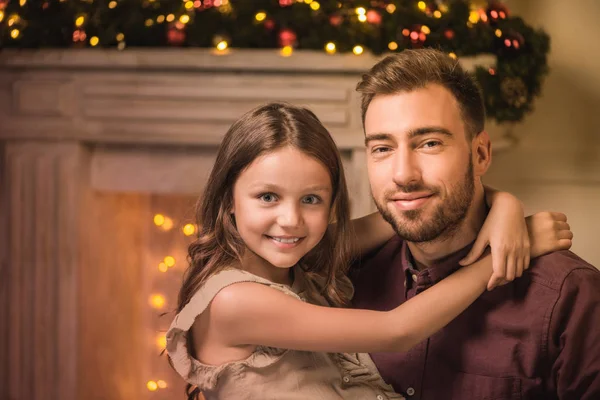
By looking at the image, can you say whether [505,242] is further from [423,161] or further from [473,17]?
[473,17]

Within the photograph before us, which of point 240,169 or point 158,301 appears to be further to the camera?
point 158,301

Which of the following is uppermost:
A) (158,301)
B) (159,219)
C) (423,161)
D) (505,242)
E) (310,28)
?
(310,28)

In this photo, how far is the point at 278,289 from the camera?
1484 mm

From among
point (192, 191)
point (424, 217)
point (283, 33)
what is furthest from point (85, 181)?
point (424, 217)

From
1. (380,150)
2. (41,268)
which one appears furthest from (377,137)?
(41,268)

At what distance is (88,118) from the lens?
8.99 ft

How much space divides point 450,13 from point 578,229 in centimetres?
119

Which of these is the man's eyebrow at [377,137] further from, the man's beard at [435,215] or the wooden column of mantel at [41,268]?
the wooden column of mantel at [41,268]

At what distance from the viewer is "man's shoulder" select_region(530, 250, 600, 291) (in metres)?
1.43

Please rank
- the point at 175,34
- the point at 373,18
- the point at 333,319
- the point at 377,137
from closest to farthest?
the point at 333,319 → the point at 377,137 → the point at 373,18 → the point at 175,34

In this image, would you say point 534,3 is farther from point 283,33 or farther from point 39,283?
point 39,283

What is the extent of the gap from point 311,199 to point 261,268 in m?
0.19

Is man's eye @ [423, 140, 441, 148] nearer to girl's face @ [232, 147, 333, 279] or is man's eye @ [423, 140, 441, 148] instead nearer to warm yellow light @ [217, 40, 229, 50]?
girl's face @ [232, 147, 333, 279]

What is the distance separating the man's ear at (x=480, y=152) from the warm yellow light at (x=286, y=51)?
1.11 meters
